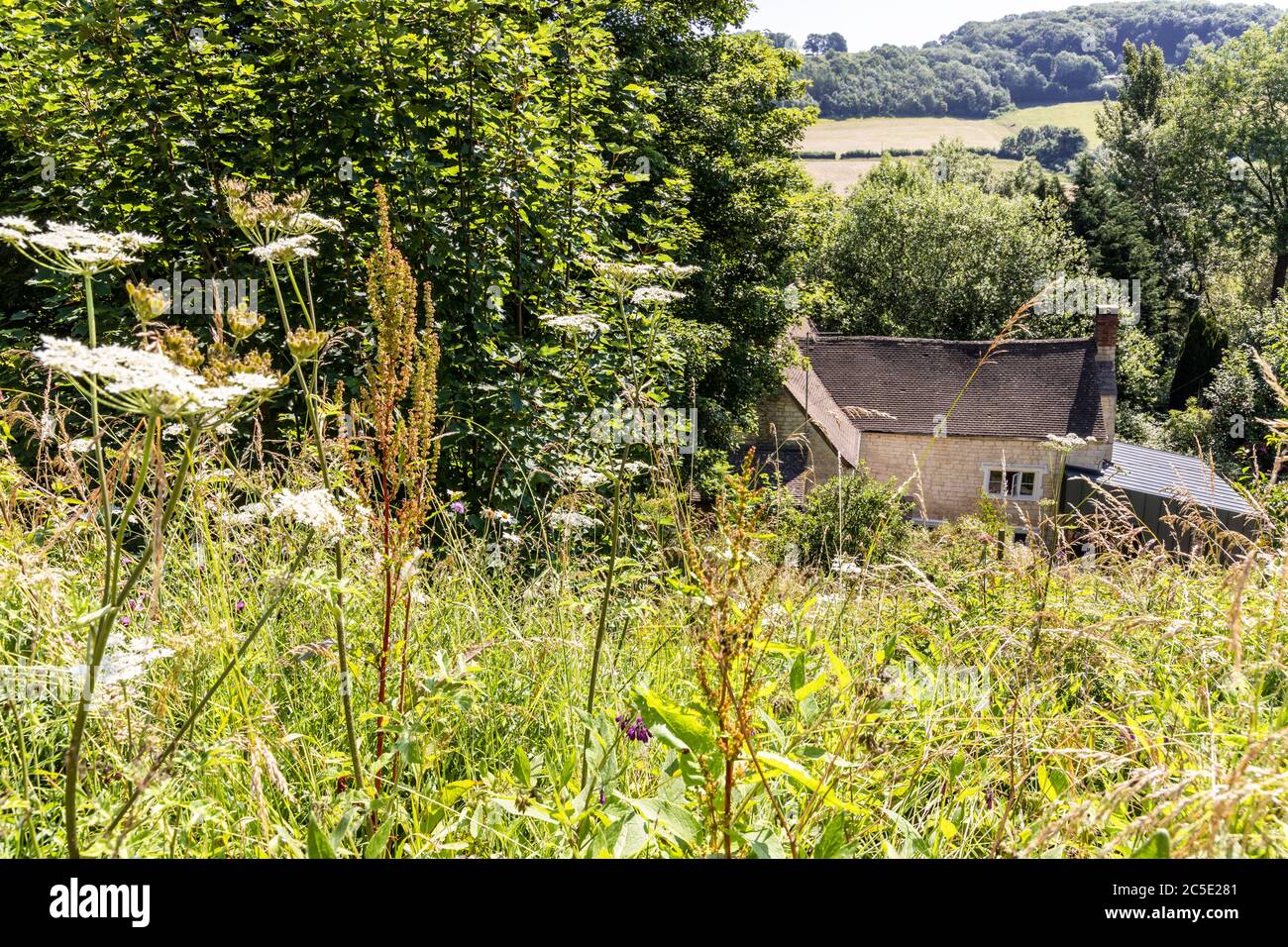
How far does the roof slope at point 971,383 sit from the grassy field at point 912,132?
1771 inches

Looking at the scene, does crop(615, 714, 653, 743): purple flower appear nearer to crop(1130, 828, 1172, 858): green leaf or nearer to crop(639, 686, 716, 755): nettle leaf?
crop(639, 686, 716, 755): nettle leaf

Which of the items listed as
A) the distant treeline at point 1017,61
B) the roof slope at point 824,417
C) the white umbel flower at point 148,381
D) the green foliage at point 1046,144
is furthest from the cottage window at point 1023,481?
the distant treeline at point 1017,61

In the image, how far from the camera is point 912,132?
329 ft

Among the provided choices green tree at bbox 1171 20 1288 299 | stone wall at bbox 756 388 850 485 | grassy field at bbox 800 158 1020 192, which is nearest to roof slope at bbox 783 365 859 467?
stone wall at bbox 756 388 850 485

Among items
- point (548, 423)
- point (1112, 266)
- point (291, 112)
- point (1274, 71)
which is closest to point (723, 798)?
point (548, 423)

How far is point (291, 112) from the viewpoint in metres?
5.25

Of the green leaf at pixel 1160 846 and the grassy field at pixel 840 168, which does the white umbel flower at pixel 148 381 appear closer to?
the green leaf at pixel 1160 846

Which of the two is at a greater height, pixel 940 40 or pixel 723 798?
pixel 940 40

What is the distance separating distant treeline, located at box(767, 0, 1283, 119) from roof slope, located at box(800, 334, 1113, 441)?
79810mm

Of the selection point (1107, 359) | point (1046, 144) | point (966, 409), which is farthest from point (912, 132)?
point (966, 409)

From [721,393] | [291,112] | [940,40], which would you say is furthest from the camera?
[940,40]

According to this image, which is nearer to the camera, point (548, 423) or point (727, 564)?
point (727, 564)
